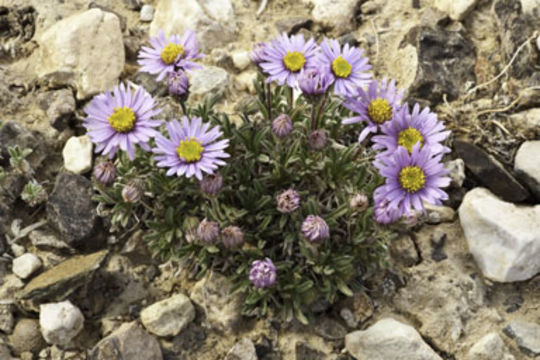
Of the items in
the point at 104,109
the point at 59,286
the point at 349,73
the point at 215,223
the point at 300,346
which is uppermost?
the point at 349,73

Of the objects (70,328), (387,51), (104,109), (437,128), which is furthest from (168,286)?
(387,51)

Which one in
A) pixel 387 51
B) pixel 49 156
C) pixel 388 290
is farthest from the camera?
pixel 387 51

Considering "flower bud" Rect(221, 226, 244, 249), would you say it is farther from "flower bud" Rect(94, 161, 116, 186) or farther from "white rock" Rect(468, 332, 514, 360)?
"white rock" Rect(468, 332, 514, 360)

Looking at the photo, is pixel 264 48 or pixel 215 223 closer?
pixel 215 223

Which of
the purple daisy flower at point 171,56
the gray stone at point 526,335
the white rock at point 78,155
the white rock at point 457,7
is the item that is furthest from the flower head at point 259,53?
the gray stone at point 526,335

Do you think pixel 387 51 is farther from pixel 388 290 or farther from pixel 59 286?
pixel 59 286

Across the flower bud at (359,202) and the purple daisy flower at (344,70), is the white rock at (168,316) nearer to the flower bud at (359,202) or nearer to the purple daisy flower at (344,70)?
the flower bud at (359,202)

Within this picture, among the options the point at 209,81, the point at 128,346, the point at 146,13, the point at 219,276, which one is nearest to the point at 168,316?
the point at 128,346
